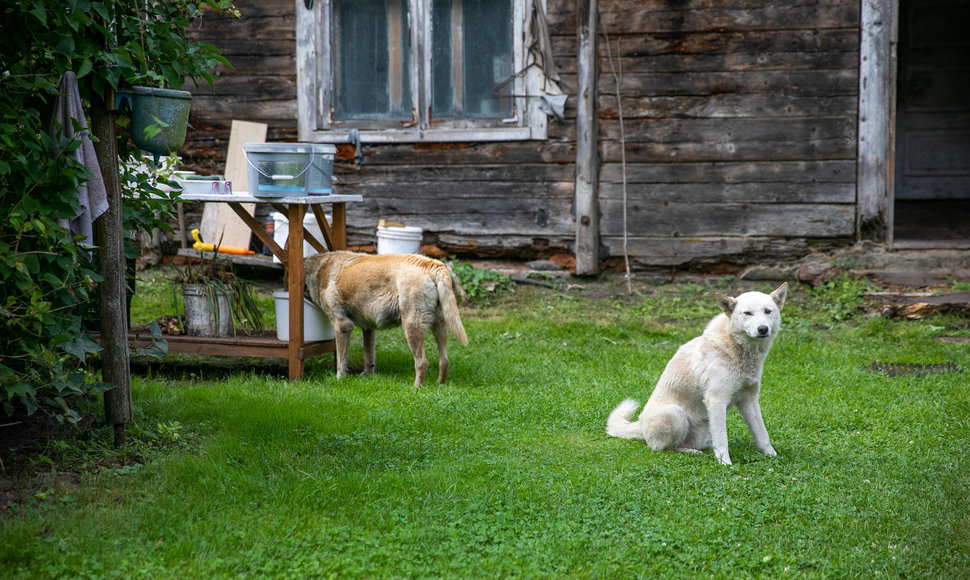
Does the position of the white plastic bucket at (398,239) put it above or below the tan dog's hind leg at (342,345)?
above

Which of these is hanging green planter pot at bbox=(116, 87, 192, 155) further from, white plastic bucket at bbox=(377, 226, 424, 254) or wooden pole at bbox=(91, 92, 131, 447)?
white plastic bucket at bbox=(377, 226, 424, 254)

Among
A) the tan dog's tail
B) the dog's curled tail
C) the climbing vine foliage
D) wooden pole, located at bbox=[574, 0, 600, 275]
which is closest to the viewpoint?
the climbing vine foliage

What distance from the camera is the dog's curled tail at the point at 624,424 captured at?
5.09m

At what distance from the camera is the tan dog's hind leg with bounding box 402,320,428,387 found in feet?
20.8

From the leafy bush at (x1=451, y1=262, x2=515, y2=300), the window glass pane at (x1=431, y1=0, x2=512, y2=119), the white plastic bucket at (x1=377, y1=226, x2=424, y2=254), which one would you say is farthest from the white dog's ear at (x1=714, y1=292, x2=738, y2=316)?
the window glass pane at (x1=431, y1=0, x2=512, y2=119)

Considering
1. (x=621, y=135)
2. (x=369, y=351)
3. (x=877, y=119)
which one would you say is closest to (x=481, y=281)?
(x=621, y=135)

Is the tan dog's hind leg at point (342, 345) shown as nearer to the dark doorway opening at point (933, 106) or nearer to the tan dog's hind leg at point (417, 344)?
the tan dog's hind leg at point (417, 344)

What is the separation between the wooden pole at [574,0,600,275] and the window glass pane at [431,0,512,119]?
2.78 feet

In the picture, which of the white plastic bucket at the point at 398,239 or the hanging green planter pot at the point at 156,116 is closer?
the hanging green planter pot at the point at 156,116

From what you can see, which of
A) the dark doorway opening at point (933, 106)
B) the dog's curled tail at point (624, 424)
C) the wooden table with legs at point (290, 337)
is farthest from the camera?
the dark doorway opening at point (933, 106)

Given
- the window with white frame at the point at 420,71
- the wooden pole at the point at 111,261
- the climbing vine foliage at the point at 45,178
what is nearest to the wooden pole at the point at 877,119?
the window with white frame at the point at 420,71

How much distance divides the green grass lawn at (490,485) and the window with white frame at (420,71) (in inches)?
157

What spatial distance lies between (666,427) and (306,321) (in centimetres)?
330

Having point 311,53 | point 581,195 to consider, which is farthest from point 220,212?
point 581,195
